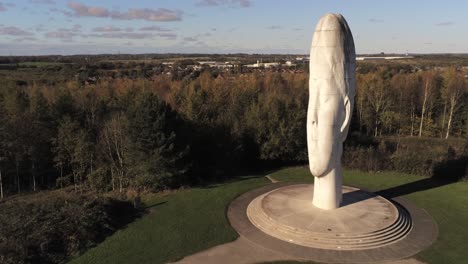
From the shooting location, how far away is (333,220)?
2162cm

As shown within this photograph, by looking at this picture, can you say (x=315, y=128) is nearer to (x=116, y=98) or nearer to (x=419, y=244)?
(x=419, y=244)

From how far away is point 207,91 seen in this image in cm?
5181

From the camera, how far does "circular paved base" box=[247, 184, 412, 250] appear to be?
783 inches

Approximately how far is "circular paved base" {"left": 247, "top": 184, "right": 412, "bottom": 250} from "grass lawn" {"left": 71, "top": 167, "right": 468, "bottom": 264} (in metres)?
2.18

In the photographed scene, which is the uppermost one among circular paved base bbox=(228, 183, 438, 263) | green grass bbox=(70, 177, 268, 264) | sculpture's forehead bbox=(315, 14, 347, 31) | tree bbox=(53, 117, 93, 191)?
sculpture's forehead bbox=(315, 14, 347, 31)

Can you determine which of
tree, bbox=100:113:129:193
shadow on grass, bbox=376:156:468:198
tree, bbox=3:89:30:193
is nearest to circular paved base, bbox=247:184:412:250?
shadow on grass, bbox=376:156:468:198

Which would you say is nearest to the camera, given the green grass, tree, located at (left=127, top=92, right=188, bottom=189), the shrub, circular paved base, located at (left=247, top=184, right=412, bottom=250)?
the shrub

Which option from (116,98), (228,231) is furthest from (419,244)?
(116,98)

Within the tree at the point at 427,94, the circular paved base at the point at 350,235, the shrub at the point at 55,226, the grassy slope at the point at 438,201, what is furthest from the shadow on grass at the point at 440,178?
the tree at the point at 427,94

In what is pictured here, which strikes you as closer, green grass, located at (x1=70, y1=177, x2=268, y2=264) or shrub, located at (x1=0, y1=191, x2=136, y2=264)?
shrub, located at (x1=0, y1=191, x2=136, y2=264)

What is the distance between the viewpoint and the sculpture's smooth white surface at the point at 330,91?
Answer: 2106 centimetres

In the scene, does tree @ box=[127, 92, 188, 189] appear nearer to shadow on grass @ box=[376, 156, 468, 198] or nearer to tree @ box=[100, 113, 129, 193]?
tree @ box=[100, 113, 129, 193]

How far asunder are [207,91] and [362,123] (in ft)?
82.3

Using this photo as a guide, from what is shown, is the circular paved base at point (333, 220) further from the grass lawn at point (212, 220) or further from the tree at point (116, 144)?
the tree at point (116, 144)
